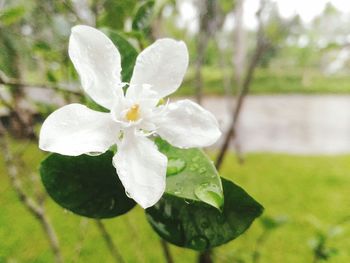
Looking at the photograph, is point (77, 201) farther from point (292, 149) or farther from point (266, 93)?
point (266, 93)

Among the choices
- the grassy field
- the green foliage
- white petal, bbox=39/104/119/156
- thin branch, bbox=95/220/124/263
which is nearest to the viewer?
white petal, bbox=39/104/119/156

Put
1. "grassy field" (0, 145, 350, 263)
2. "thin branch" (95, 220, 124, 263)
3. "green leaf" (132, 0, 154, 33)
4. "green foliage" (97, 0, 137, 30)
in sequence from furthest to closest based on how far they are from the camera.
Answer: "grassy field" (0, 145, 350, 263), "thin branch" (95, 220, 124, 263), "green foliage" (97, 0, 137, 30), "green leaf" (132, 0, 154, 33)

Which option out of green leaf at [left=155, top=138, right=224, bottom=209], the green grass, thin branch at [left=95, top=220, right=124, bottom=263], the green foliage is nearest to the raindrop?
green leaf at [left=155, top=138, right=224, bottom=209]

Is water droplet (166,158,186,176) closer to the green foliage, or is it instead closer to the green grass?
the green foliage

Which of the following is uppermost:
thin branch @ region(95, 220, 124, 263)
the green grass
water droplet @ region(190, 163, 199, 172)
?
water droplet @ region(190, 163, 199, 172)

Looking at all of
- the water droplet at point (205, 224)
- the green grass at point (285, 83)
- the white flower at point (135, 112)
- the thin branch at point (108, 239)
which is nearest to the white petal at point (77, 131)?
the white flower at point (135, 112)

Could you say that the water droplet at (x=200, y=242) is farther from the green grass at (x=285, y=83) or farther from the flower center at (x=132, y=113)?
the green grass at (x=285, y=83)
